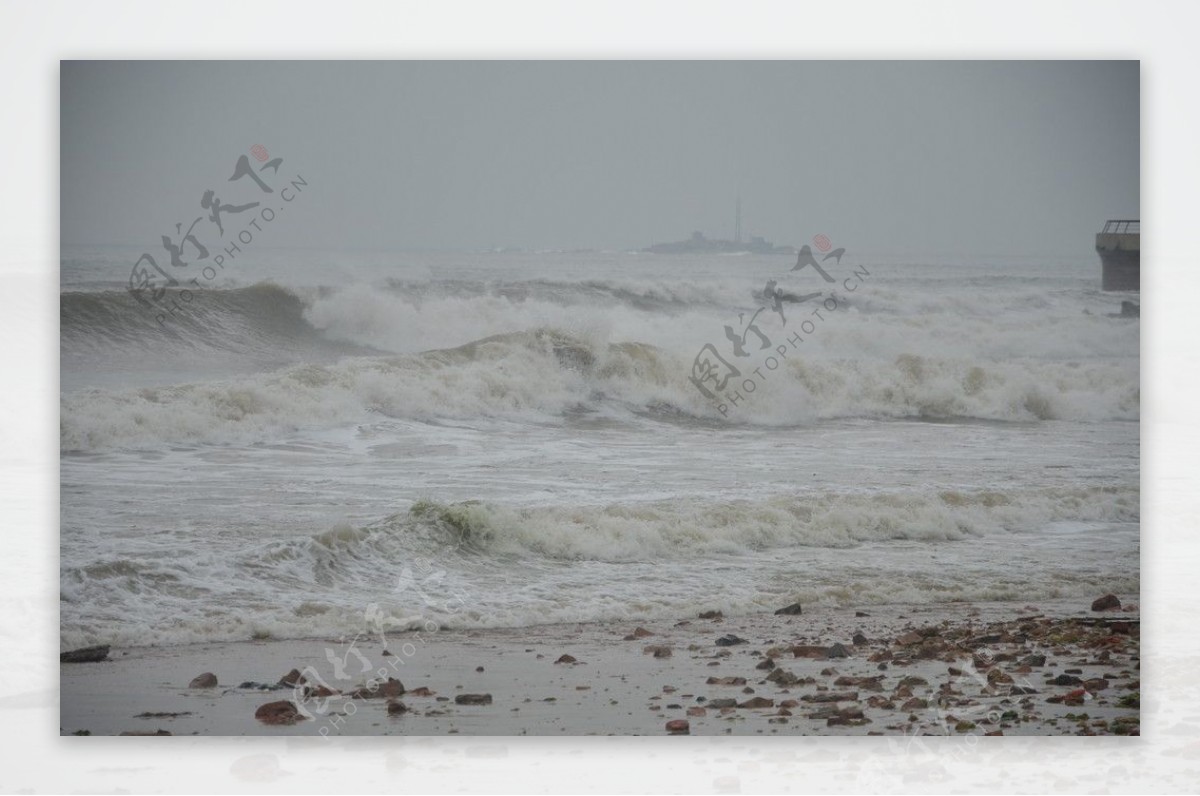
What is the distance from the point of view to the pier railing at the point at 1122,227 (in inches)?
166

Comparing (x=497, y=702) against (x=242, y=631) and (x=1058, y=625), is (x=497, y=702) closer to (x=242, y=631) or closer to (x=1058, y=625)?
(x=242, y=631)

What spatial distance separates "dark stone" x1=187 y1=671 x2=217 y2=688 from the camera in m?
3.96

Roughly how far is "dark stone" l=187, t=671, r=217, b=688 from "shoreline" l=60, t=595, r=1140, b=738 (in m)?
0.02

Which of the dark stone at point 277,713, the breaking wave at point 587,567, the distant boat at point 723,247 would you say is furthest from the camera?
the distant boat at point 723,247

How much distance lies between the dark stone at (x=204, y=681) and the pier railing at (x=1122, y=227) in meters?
3.52

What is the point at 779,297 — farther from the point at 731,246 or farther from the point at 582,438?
the point at 582,438

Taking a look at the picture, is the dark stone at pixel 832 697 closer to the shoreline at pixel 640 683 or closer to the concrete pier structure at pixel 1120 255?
the shoreline at pixel 640 683

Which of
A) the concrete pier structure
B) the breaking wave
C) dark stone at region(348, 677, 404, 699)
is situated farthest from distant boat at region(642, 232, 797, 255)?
dark stone at region(348, 677, 404, 699)

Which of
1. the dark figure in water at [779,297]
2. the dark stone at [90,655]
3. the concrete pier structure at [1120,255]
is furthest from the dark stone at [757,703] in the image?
the dark stone at [90,655]

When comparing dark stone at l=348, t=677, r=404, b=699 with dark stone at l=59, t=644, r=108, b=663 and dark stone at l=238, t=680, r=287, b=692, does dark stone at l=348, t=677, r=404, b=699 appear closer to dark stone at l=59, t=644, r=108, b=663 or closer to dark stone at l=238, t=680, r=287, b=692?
dark stone at l=238, t=680, r=287, b=692

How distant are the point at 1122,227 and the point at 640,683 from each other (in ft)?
7.83

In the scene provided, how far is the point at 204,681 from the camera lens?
156 inches

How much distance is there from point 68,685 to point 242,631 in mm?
609

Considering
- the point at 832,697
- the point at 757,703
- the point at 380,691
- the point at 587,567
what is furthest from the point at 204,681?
the point at 832,697
